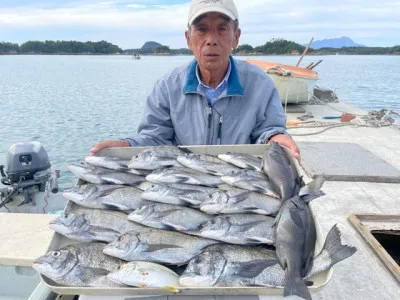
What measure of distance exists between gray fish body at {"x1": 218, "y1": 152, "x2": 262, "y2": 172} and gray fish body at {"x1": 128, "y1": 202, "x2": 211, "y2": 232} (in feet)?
1.55

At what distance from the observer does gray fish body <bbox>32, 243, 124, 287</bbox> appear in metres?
1.41

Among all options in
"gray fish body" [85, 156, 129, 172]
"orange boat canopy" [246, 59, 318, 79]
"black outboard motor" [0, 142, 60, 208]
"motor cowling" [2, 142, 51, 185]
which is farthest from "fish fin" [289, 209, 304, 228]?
"orange boat canopy" [246, 59, 318, 79]

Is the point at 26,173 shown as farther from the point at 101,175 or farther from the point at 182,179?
the point at 182,179

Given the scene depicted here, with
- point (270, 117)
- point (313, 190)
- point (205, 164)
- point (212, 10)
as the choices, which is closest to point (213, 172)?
point (205, 164)

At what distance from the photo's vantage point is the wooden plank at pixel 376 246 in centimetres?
243

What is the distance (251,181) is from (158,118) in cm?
121

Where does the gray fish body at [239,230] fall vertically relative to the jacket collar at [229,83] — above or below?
below

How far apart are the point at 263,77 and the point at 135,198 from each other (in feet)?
4.85

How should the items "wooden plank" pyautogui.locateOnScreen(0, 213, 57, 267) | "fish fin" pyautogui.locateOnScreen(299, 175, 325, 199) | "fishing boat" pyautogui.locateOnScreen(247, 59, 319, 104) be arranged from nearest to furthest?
"fish fin" pyautogui.locateOnScreen(299, 175, 325, 199)
"wooden plank" pyautogui.locateOnScreen(0, 213, 57, 267)
"fishing boat" pyautogui.locateOnScreen(247, 59, 319, 104)

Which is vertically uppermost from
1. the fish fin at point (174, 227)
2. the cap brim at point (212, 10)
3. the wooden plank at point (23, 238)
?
the cap brim at point (212, 10)

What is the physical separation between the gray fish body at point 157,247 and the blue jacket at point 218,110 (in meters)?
1.12

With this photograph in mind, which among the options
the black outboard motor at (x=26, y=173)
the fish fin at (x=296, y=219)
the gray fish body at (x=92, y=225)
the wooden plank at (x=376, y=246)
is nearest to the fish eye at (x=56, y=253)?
the gray fish body at (x=92, y=225)

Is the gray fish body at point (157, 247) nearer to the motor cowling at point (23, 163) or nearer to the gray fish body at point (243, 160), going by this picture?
the gray fish body at point (243, 160)

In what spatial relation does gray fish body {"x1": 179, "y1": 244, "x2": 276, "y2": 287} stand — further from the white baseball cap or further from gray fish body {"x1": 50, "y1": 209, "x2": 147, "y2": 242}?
the white baseball cap
